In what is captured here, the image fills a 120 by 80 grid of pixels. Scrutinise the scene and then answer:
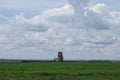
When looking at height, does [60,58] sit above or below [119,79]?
above

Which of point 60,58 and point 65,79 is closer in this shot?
point 65,79

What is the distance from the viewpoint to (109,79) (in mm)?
48062

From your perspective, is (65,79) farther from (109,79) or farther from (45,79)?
(109,79)

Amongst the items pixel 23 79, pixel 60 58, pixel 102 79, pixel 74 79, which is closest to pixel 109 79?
pixel 102 79

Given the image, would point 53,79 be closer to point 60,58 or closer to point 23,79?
point 23,79

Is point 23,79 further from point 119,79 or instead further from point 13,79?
point 119,79

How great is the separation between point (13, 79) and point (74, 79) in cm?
868

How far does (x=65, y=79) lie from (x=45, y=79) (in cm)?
291

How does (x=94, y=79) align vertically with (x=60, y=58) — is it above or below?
below

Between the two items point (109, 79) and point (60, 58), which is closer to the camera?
point (109, 79)

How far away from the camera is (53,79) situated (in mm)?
47312

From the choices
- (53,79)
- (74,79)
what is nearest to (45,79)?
(53,79)

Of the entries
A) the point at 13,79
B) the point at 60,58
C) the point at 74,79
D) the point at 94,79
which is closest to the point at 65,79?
the point at 74,79

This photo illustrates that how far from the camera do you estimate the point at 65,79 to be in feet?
153
